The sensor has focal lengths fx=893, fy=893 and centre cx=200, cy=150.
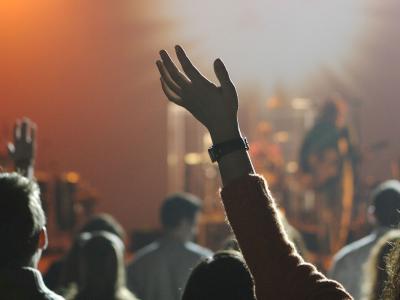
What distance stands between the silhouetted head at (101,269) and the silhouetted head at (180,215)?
1916mm

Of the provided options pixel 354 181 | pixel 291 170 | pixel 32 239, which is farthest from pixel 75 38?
pixel 32 239

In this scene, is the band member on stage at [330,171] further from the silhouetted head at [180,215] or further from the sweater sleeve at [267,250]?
the sweater sleeve at [267,250]

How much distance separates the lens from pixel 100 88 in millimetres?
16766

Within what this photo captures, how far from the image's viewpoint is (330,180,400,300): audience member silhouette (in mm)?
5328

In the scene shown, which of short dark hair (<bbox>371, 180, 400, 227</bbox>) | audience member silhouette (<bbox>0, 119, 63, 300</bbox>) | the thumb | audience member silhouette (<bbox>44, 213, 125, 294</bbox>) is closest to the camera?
the thumb

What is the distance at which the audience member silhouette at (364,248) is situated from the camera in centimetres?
533

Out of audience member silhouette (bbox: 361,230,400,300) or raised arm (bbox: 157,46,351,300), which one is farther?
audience member silhouette (bbox: 361,230,400,300)

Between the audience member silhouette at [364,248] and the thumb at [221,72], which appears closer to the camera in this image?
the thumb at [221,72]

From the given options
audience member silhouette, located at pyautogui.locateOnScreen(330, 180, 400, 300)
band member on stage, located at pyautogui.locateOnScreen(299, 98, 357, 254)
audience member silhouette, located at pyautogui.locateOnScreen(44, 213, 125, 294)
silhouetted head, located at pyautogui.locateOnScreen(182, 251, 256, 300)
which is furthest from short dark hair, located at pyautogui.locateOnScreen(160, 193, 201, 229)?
band member on stage, located at pyautogui.locateOnScreen(299, 98, 357, 254)

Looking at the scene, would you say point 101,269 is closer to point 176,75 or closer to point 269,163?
point 176,75

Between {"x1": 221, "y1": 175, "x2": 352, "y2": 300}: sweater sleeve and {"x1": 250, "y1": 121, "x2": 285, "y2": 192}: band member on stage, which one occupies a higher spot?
{"x1": 250, "y1": 121, "x2": 285, "y2": 192}: band member on stage

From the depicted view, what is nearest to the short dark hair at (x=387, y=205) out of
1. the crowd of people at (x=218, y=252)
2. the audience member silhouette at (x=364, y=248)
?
the audience member silhouette at (x=364, y=248)

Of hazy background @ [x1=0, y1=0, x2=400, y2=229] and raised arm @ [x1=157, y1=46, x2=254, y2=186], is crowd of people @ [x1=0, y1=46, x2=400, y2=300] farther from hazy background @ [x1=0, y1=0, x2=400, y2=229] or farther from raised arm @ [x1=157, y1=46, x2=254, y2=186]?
hazy background @ [x1=0, y1=0, x2=400, y2=229]

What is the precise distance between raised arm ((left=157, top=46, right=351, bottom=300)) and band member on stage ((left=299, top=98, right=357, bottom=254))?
10.3m
